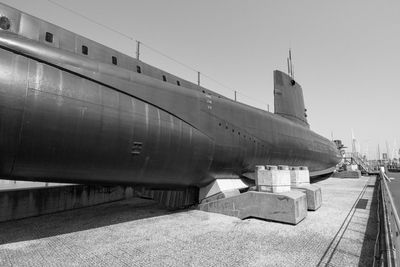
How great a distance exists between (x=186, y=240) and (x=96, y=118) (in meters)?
5.05

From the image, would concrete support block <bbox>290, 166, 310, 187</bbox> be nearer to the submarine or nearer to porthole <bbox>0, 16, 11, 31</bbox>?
the submarine

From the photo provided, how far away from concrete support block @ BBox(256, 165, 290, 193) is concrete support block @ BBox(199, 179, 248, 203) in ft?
6.29

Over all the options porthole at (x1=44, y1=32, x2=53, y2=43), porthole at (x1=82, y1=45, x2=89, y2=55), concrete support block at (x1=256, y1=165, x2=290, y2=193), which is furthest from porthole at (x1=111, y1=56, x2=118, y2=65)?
concrete support block at (x1=256, y1=165, x2=290, y2=193)

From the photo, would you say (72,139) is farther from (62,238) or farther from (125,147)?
(62,238)

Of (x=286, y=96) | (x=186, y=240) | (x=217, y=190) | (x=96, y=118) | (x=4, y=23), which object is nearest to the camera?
(x=4, y=23)

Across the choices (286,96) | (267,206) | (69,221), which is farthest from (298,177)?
(69,221)

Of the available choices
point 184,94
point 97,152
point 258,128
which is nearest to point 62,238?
point 97,152

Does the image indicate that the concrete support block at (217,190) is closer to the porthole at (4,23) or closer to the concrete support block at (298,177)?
the concrete support block at (298,177)

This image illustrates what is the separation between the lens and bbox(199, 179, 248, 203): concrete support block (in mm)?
12961

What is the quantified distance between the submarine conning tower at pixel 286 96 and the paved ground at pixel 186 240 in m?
12.1

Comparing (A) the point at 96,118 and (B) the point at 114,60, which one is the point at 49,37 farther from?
(A) the point at 96,118

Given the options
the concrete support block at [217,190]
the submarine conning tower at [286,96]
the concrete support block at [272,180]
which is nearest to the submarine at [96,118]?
the concrete support block at [217,190]

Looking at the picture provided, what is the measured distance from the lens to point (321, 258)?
648 cm

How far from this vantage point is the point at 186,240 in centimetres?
819
